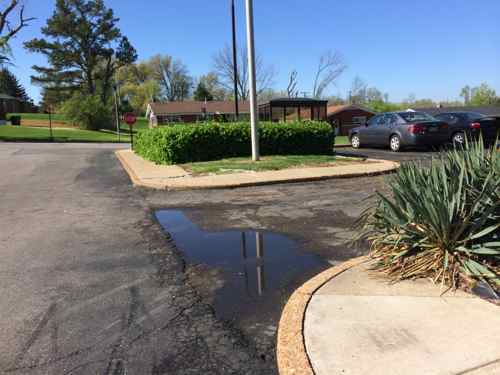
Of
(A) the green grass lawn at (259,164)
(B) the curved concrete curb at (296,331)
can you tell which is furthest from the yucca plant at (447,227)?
(A) the green grass lawn at (259,164)

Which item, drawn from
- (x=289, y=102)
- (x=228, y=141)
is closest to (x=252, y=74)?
(x=228, y=141)

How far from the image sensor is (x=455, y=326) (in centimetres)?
281

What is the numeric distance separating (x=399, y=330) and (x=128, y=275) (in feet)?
8.51

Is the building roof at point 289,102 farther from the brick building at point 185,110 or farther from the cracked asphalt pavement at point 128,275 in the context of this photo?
the brick building at point 185,110

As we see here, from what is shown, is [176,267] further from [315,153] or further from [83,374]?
[315,153]

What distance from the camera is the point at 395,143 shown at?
16.4 metres

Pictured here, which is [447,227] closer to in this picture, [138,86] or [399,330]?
[399,330]

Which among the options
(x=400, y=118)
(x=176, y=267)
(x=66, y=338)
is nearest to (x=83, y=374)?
(x=66, y=338)

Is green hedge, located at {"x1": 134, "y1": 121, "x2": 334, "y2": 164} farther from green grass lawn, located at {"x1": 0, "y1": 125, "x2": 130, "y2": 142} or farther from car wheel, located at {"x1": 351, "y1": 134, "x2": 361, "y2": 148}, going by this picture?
green grass lawn, located at {"x1": 0, "y1": 125, "x2": 130, "y2": 142}

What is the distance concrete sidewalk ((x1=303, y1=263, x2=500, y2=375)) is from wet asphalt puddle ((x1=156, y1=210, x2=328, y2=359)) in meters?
0.36

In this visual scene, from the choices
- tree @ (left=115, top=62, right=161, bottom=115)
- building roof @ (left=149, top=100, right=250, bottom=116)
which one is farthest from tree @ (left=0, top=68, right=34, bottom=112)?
building roof @ (left=149, top=100, right=250, bottom=116)

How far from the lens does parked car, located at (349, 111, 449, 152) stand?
15.4 metres

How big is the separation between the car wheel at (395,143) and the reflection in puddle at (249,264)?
11.9m

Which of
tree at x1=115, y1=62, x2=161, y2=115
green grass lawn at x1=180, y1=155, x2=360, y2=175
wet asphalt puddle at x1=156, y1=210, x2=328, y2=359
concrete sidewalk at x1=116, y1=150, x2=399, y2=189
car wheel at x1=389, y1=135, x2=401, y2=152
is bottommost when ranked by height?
wet asphalt puddle at x1=156, y1=210, x2=328, y2=359
